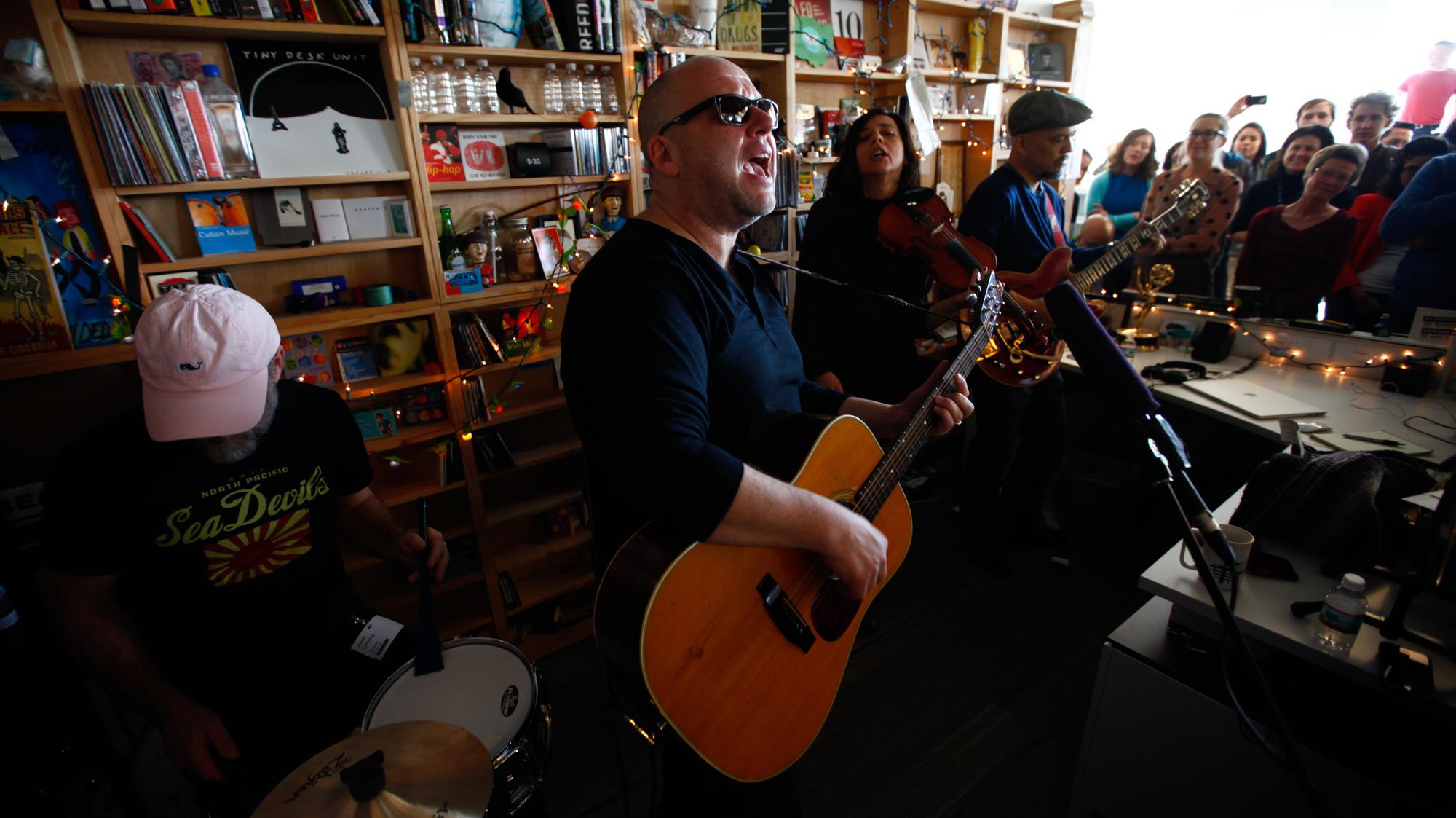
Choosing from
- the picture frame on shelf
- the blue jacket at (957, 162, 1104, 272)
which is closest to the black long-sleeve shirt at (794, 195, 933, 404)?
the blue jacket at (957, 162, 1104, 272)

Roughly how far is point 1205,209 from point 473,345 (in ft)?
13.1

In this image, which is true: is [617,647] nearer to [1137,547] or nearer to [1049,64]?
[1137,547]

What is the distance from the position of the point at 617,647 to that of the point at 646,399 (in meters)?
0.42

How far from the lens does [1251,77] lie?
15.7 ft

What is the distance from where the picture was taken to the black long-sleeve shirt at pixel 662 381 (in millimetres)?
913

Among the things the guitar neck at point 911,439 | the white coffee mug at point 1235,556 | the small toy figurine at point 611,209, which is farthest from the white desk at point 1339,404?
the small toy figurine at point 611,209

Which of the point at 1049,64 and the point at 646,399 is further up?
the point at 1049,64

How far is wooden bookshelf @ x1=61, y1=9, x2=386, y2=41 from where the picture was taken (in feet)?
5.42

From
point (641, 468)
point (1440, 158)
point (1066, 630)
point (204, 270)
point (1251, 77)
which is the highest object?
point (1251, 77)

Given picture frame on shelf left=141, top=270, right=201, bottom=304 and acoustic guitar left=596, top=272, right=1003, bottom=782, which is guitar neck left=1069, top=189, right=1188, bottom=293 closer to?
acoustic guitar left=596, top=272, right=1003, bottom=782

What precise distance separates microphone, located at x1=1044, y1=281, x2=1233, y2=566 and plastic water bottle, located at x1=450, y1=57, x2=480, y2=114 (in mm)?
2155

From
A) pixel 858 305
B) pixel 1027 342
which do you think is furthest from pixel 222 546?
pixel 1027 342

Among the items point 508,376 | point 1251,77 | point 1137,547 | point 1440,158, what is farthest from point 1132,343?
point 1251,77

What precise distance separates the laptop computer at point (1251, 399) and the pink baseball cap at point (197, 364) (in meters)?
3.04
